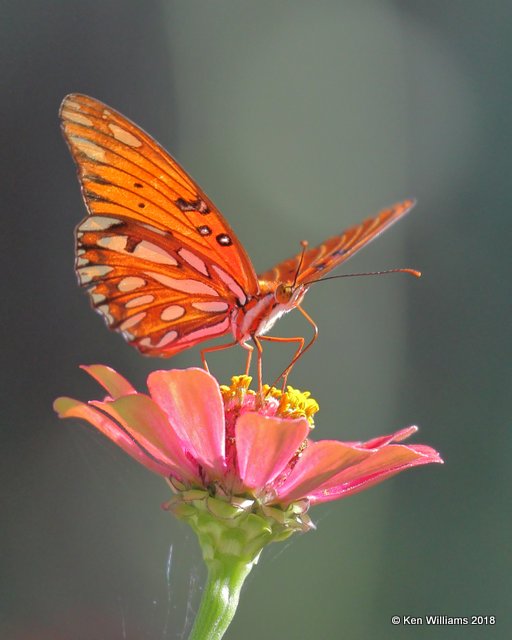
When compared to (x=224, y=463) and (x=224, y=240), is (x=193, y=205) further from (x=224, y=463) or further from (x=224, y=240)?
(x=224, y=463)

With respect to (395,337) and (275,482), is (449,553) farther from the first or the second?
(275,482)

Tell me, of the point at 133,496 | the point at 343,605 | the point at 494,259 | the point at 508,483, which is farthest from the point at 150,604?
the point at 494,259

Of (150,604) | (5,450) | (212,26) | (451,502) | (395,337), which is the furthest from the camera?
(212,26)

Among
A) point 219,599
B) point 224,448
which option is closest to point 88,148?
point 224,448

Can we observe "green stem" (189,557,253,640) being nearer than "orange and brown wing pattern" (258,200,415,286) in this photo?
Yes

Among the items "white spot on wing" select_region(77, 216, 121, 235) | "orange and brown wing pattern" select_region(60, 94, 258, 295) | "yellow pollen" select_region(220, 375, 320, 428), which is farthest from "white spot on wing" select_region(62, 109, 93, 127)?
"yellow pollen" select_region(220, 375, 320, 428)

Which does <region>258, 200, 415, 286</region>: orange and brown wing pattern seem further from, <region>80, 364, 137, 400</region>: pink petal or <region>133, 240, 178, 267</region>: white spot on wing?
<region>80, 364, 137, 400</region>: pink petal
